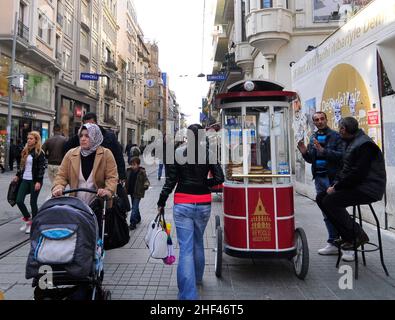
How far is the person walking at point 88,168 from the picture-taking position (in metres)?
3.94

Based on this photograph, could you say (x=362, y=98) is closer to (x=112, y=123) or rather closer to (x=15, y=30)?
(x=15, y=30)

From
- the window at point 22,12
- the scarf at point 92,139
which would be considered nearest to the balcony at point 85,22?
the window at point 22,12

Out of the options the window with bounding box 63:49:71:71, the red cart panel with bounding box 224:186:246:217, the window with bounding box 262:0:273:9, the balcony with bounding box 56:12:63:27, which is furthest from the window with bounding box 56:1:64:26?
the red cart panel with bounding box 224:186:246:217

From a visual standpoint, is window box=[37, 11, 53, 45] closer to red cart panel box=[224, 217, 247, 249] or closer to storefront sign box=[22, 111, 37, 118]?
storefront sign box=[22, 111, 37, 118]

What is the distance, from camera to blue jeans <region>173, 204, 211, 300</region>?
143 inches

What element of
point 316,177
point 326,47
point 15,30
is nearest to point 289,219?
point 316,177

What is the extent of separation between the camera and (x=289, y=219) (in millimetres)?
4637

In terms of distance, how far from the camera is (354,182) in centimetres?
446

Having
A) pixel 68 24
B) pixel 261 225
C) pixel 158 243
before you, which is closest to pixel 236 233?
pixel 261 225

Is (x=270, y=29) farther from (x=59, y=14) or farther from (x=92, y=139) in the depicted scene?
(x=59, y=14)

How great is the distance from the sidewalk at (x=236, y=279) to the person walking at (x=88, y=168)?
3.34 feet

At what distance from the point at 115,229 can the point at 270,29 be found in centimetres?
1329

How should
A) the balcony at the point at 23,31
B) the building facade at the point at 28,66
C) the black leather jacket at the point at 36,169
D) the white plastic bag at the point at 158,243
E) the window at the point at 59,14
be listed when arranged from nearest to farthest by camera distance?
the white plastic bag at the point at 158,243 < the black leather jacket at the point at 36,169 < the building facade at the point at 28,66 < the balcony at the point at 23,31 < the window at the point at 59,14

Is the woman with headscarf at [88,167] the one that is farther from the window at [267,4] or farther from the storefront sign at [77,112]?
the storefront sign at [77,112]
